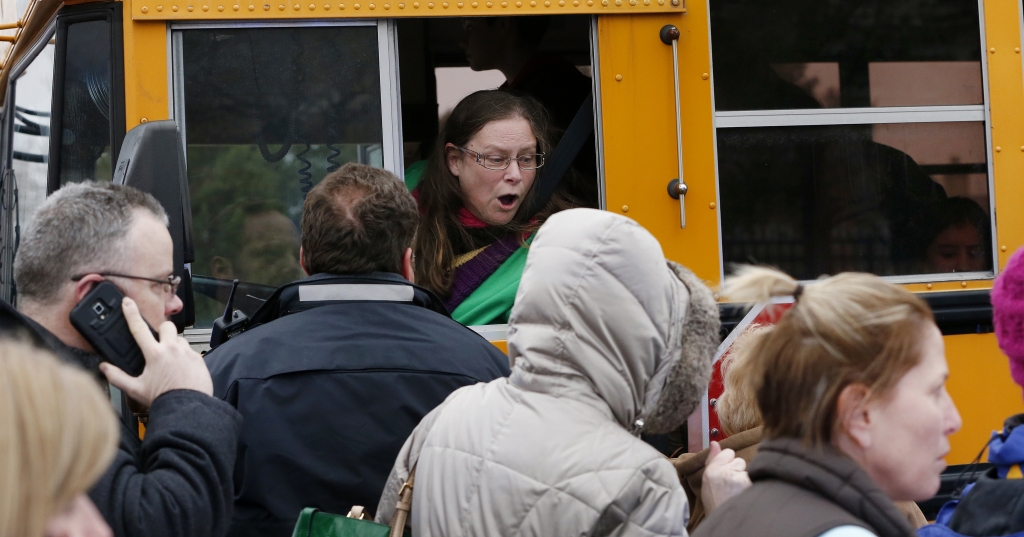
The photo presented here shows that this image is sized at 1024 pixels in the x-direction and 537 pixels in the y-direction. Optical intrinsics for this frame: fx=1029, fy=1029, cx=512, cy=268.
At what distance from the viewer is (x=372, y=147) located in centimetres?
279

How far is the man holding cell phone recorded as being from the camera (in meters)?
1.49

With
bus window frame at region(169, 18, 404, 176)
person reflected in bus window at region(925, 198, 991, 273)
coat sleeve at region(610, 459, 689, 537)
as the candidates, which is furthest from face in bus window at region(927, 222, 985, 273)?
coat sleeve at region(610, 459, 689, 537)

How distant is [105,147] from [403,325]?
1.16m

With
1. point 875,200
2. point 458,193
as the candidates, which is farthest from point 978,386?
point 458,193

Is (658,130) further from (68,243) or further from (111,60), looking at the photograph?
(68,243)

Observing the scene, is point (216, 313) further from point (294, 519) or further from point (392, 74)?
point (294, 519)

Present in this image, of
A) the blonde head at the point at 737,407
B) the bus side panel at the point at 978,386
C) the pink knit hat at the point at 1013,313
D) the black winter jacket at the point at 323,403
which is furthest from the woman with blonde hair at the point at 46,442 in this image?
the bus side panel at the point at 978,386

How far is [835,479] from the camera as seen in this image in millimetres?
1212

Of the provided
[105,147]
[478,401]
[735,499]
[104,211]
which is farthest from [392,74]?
[735,499]

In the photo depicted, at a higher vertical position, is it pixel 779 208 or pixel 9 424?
pixel 779 208

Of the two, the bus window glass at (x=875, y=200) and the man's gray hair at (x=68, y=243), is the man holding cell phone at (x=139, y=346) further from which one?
the bus window glass at (x=875, y=200)

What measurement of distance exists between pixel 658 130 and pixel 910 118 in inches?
30.5

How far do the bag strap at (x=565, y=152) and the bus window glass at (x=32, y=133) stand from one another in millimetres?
1444

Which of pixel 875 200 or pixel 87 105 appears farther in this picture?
pixel 875 200
